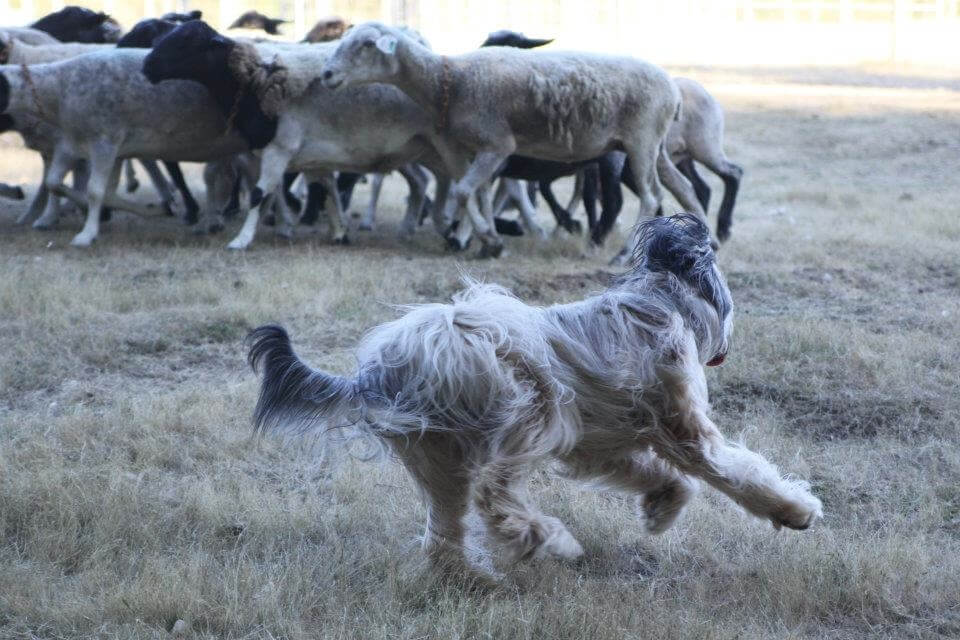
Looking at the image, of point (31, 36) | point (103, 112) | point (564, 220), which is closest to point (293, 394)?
point (103, 112)

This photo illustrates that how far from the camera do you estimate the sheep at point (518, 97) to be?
1054 cm

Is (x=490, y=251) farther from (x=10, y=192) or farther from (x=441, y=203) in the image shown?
(x=10, y=192)

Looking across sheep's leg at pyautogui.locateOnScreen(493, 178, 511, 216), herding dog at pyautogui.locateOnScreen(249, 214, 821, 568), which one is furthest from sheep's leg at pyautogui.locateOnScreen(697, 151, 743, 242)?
herding dog at pyautogui.locateOnScreen(249, 214, 821, 568)

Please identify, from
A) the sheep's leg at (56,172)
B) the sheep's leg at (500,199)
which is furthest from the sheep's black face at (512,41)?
the sheep's leg at (56,172)

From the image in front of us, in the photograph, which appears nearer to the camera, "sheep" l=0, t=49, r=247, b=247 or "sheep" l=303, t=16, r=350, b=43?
"sheep" l=0, t=49, r=247, b=247

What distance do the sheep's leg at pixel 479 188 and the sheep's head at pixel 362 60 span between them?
1125mm

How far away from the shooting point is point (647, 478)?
15.2ft

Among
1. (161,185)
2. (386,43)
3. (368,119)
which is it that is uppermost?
(386,43)

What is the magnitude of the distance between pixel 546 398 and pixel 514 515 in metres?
0.48

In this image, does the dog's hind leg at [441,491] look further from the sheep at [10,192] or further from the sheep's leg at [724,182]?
the sheep at [10,192]

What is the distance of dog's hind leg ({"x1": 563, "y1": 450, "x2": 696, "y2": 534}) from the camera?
4.58m

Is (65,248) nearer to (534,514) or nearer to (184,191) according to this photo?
(184,191)

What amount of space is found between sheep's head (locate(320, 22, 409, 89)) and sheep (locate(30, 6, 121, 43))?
20.3ft

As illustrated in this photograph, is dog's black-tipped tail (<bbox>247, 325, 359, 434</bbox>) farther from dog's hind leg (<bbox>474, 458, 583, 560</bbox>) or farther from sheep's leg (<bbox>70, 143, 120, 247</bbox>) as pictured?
sheep's leg (<bbox>70, 143, 120, 247</bbox>)
